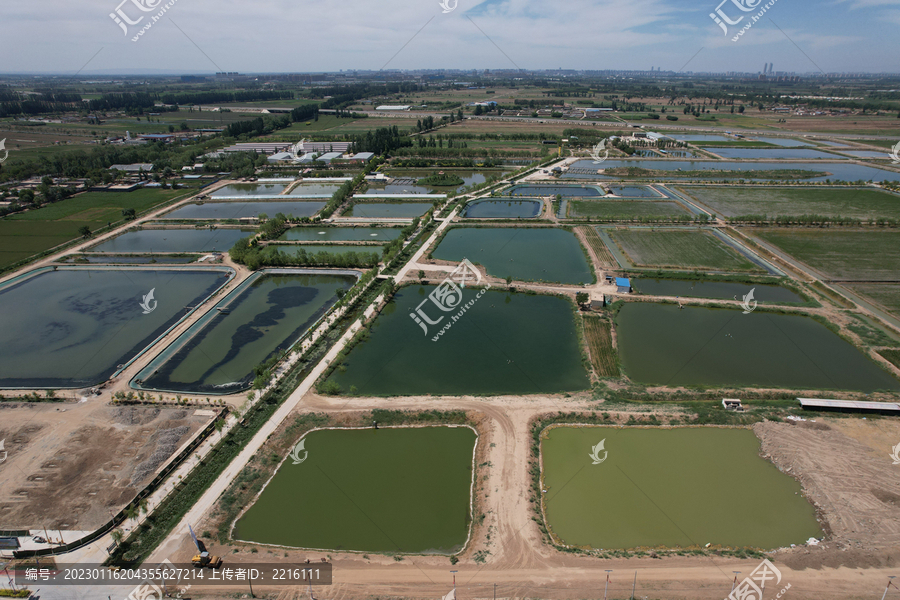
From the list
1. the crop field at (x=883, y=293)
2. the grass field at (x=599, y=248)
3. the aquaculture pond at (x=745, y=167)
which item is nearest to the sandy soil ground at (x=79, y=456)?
the grass field at (x=599, y=248)

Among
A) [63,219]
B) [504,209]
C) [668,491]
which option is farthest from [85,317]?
[504,209]

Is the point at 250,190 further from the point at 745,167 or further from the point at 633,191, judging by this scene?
Answer: the point at 745,167

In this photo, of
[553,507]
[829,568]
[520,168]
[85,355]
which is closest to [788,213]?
[520,168]

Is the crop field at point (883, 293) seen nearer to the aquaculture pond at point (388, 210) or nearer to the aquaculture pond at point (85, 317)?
the aquaculture pond at point (388, 210)

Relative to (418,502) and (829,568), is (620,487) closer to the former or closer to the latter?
(829,568)

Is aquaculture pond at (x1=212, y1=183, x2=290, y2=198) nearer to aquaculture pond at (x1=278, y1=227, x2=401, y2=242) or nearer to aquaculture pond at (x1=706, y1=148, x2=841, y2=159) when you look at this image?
aquaculture pond at (x1=278, y1=227, x2=401, y2=242)

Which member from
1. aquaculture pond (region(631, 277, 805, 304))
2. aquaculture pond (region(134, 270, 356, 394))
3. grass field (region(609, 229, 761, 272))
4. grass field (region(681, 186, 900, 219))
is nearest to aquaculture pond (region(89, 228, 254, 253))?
aquaculture pond (region(134, 270, 356, 394))

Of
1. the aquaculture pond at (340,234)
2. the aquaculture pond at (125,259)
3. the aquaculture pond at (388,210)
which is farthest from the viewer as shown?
the aquaculture pond at (388,210)
